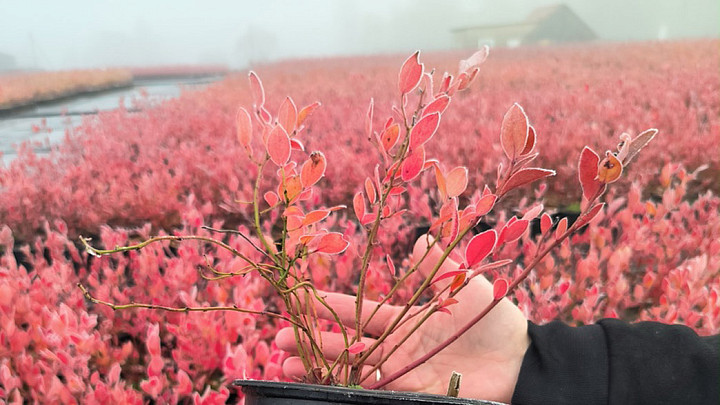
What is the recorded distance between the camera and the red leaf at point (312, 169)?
0.61m

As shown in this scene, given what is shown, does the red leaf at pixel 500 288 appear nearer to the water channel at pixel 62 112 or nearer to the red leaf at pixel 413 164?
the red leaf at pixel 413 164

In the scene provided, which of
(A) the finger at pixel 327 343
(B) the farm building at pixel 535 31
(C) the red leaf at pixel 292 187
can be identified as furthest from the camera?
(B) the farm building at pixel 535 31

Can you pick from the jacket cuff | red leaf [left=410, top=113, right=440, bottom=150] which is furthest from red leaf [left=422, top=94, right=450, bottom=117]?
the jacket cuff

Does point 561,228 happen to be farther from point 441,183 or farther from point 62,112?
point 62,112

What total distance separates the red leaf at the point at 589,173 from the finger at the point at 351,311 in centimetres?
51

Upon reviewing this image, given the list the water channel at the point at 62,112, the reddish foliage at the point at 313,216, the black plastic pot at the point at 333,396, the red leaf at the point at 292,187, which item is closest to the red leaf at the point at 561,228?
the reddish foliage at the point at 313,216

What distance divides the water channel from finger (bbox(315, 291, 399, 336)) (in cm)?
169

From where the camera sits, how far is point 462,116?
3031 millimetres

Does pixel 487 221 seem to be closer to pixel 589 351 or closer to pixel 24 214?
pixel 589 351

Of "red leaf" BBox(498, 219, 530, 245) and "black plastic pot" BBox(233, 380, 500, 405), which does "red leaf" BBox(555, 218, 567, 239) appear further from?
"black plastic pot" BBox(233, 380, 500, 405)

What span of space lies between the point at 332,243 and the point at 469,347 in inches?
21.3

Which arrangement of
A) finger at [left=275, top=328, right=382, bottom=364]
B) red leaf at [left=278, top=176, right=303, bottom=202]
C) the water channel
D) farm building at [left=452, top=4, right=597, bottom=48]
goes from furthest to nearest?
farm building at [left=452, top=4, right=597, bottom=48]
the water channel
finger at [left=275, top=328, right=382, bottom=364]
red leaf at [left=278, top=176, right=303, bottom=202]

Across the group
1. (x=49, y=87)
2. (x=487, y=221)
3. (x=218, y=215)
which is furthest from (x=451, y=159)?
(x=49, y=87)

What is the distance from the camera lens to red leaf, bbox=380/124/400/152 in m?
0.64
